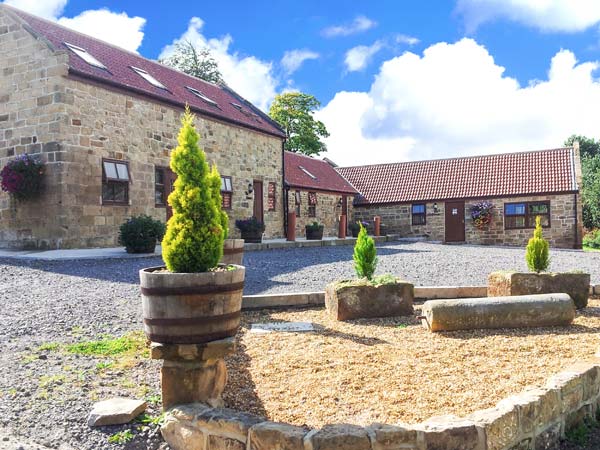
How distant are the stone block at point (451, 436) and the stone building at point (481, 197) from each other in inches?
892

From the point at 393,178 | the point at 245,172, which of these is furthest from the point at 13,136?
the point at 393,178

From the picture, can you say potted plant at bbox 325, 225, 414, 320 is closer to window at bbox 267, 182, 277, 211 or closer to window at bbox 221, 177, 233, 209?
window at bbox 221, 177, 233, 209

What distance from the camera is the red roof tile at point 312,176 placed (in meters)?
23.3

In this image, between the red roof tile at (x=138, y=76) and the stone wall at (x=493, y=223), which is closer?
the red roof tile at (x=138, y=76)

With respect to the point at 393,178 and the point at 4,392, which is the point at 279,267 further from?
the point at 393,178

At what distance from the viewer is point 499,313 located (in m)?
5.41

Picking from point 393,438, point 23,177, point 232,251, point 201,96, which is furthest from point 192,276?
point 201,96

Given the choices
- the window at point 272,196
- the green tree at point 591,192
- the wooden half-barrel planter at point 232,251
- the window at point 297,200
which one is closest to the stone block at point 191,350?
the wooden half-barrel planter at point 232,251

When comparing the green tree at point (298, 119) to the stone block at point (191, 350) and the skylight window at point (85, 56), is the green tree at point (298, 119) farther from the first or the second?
the stone block at point (191, 350)

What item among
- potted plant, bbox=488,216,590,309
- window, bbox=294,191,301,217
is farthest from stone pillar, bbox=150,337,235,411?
window, bbox=294,191,301,217

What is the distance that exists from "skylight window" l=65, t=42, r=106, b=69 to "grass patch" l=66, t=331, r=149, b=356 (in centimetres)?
1175

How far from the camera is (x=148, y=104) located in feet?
50.2

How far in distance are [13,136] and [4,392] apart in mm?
12301

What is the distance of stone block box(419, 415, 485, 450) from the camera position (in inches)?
107
